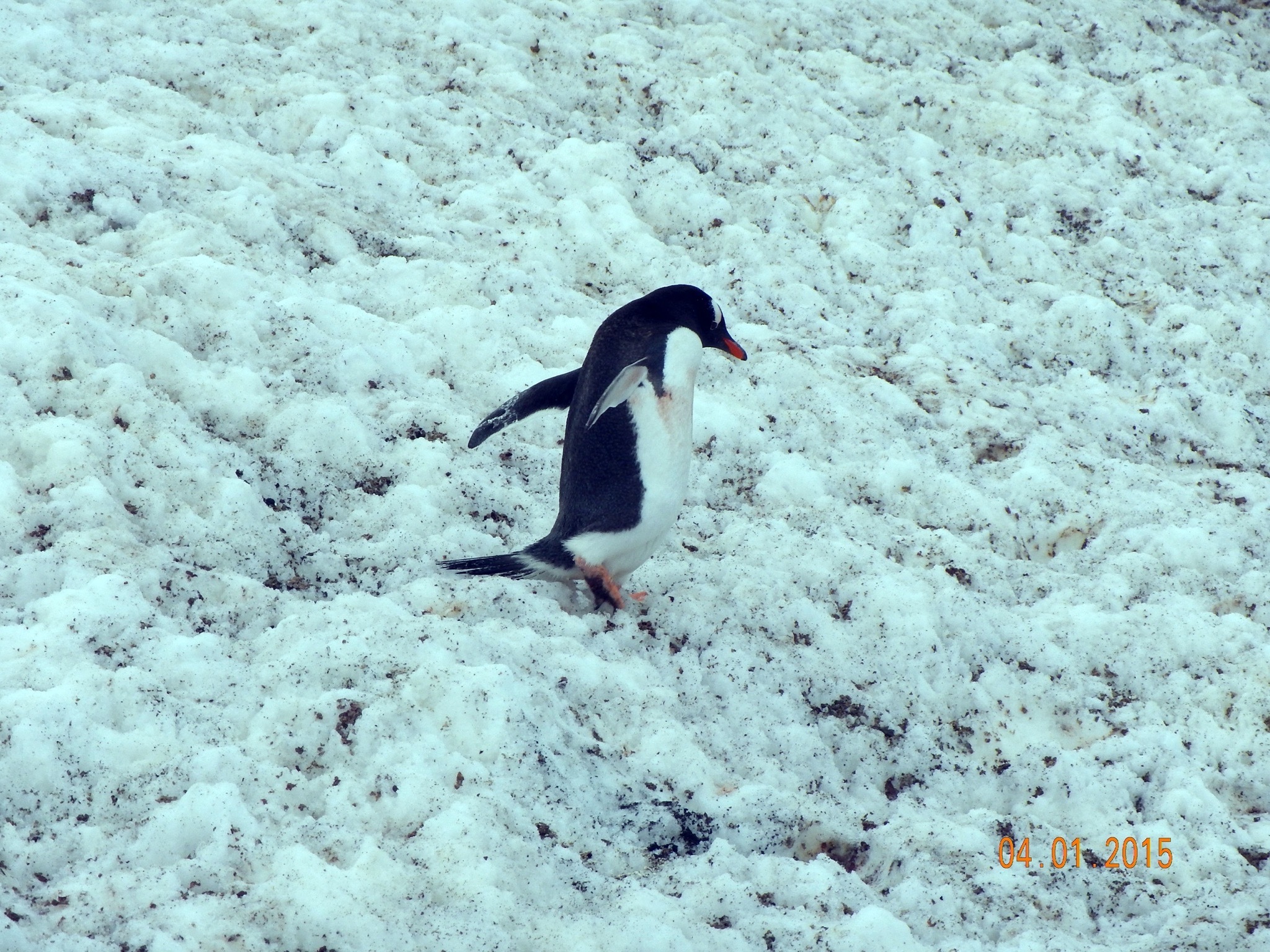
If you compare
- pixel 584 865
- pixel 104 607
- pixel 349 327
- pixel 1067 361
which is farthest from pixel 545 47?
pixel 584 865

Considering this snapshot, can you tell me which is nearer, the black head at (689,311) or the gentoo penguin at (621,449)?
the gentoo penguin at (621,449)

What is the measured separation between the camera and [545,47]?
5.60m

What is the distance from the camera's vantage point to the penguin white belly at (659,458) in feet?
9.98

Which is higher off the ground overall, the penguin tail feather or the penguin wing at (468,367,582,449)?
the penguin wing at (468,367,582,449)

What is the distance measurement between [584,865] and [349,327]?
2309mm

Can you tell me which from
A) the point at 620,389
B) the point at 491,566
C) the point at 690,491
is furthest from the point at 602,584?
the point at 690,491

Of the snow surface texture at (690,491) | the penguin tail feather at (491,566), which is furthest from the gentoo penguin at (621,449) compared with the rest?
the snow surface texture at (690,491)

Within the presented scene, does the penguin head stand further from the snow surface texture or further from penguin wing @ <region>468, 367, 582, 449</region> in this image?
the snow surface texture

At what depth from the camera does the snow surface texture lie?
2.26 metres
